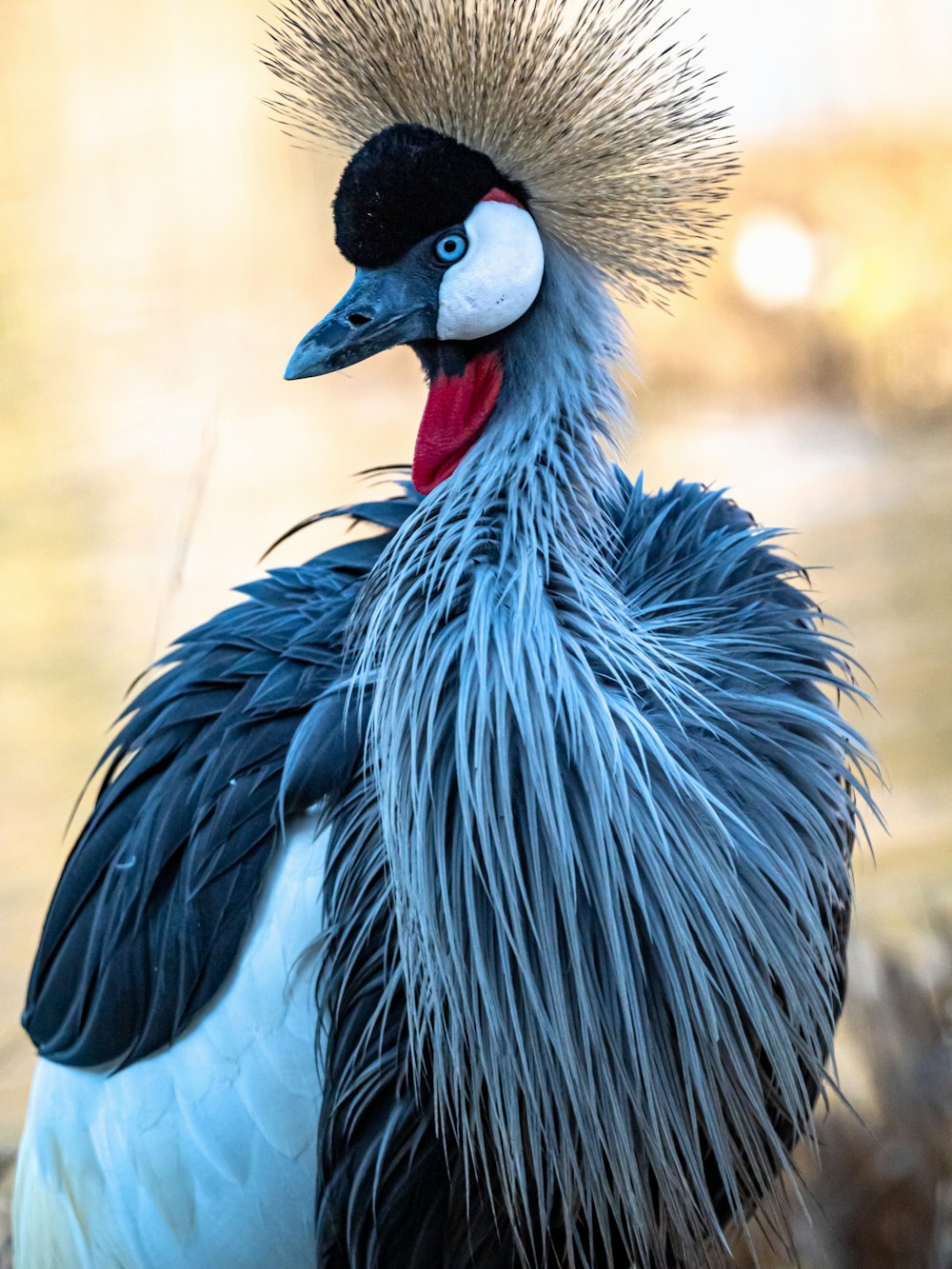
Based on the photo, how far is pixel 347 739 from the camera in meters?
1.03

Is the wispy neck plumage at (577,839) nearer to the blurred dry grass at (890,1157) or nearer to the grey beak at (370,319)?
the grey beak at (370,319)

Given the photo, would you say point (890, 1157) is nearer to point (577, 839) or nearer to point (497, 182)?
point (577, 839)

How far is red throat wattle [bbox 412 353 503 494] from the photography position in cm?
100

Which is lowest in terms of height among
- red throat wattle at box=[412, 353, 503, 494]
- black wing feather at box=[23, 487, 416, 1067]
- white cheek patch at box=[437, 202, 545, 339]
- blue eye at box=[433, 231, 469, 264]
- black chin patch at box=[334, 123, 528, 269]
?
black wing feather at box=[23, 487, 416, 1067]

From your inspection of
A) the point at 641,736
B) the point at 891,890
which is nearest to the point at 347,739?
the point at 641,736

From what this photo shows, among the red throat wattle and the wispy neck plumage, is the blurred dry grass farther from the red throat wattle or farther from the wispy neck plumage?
the red throat wattle

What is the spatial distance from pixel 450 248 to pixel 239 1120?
638 millimetres

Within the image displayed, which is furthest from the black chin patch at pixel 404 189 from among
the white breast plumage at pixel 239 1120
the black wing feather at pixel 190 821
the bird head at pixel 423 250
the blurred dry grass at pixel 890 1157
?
the blurred dry grass at pixel 890 1157

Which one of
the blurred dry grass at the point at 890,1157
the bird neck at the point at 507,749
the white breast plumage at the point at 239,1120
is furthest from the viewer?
the blurred dry grass at the point at 890,1157

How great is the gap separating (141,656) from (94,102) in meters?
1.25

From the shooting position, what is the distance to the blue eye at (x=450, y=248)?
96cm

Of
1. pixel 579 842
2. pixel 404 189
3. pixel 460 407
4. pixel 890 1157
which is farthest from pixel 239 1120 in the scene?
pixel 890 1157

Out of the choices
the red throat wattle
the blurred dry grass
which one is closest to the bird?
the red throat wattle

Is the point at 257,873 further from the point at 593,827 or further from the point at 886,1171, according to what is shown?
the point at 886,1171
